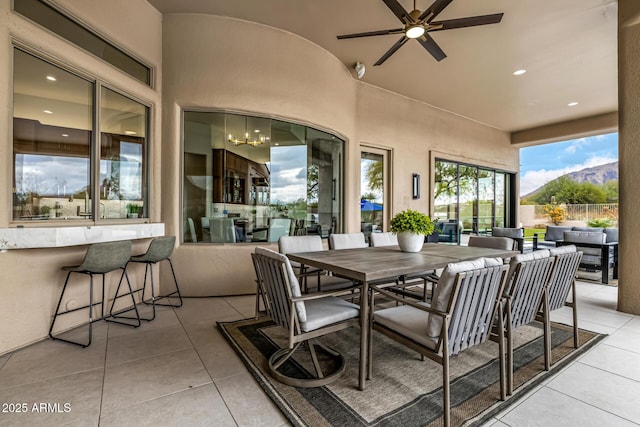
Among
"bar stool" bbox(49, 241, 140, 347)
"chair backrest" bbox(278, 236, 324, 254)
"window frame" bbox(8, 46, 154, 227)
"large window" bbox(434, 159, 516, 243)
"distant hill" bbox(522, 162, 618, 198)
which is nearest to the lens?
"window frame" bbox(8, 46, 154, 227)

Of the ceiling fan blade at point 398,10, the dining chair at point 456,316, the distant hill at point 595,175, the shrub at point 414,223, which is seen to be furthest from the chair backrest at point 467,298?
the distant hill at point 595,175

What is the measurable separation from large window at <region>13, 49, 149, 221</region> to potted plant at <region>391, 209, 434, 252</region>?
3.17m

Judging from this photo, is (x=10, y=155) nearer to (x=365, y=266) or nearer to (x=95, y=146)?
(x=95, y=146)

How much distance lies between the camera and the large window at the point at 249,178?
13.6ft

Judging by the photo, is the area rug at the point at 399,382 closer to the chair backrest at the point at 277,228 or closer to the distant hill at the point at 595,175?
the chair backrest at the point at 277,228

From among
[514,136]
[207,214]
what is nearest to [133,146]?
[207,214]

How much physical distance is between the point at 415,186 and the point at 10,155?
6.36 metres

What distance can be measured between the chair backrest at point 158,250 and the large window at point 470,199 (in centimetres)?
599

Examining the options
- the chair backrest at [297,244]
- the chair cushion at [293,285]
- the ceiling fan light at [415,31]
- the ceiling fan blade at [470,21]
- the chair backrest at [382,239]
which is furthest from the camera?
the chair backrest at [382,239]

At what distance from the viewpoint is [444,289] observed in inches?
63.6

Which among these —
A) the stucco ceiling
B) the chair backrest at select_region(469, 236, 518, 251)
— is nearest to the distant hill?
the stucco ceiling

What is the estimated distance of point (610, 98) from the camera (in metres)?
6.58

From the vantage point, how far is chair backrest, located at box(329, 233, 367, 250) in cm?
350

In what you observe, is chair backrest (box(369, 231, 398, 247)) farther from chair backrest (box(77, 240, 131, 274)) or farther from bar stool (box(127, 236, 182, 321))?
chair backrest (box(77, 240, 131, 274))
